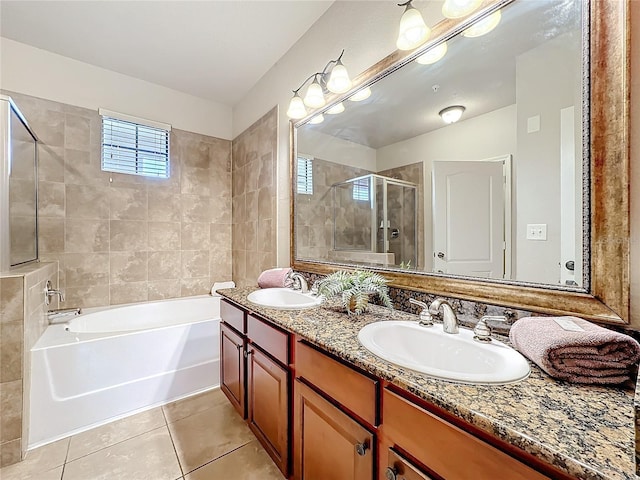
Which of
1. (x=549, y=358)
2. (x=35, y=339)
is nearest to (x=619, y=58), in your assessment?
(x=549, y=358)

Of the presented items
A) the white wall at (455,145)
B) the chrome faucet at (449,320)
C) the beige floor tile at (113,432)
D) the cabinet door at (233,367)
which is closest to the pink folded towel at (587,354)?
the chrome faucet at (449,320)

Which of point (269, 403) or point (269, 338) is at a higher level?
point (269, 338)

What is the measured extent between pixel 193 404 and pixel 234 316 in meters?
0.86

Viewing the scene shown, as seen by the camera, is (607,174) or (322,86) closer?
(607,174)

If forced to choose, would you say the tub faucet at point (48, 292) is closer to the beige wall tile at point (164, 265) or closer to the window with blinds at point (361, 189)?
the beige wall tile at point (164, 265)

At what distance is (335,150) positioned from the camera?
188 cm

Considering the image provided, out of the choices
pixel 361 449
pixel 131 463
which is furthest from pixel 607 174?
pixel 131 463

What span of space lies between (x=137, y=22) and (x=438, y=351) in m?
2.74

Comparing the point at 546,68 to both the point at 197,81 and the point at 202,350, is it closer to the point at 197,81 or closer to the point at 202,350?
the point at 202,350

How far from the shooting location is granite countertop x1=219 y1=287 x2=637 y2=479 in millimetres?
446

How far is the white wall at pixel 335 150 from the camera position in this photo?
1.63 m

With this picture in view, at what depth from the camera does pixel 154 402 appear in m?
1.96

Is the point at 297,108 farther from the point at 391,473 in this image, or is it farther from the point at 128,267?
the point at 128,267

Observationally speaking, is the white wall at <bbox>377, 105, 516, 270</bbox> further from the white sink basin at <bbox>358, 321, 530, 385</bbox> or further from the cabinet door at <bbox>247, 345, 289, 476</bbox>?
the cabinet door at <bbox>247, 345, 289, 476</bbox>
